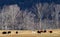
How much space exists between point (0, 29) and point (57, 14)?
6.59 metres

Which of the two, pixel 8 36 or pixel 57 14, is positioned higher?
pixel 57 14

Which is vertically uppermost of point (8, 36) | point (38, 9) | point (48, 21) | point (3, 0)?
point (3, 0)

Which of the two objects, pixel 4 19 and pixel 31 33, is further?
pixel 4 19

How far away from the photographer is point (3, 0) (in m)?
16.8

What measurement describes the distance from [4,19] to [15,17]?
1.24 meters

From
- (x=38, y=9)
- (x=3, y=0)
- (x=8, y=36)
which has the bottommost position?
(x=8, y=36)

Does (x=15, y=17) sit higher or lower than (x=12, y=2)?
lower

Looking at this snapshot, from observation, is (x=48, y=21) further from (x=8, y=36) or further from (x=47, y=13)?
(x=8, y=36)

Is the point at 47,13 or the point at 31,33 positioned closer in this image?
the point at 31,33

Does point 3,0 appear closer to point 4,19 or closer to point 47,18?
point 4,19

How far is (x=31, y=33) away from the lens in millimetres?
14820

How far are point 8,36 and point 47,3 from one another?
5900mm

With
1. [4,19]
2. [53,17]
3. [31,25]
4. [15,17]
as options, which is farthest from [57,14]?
[4,19]

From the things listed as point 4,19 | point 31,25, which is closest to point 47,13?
point 31,25
